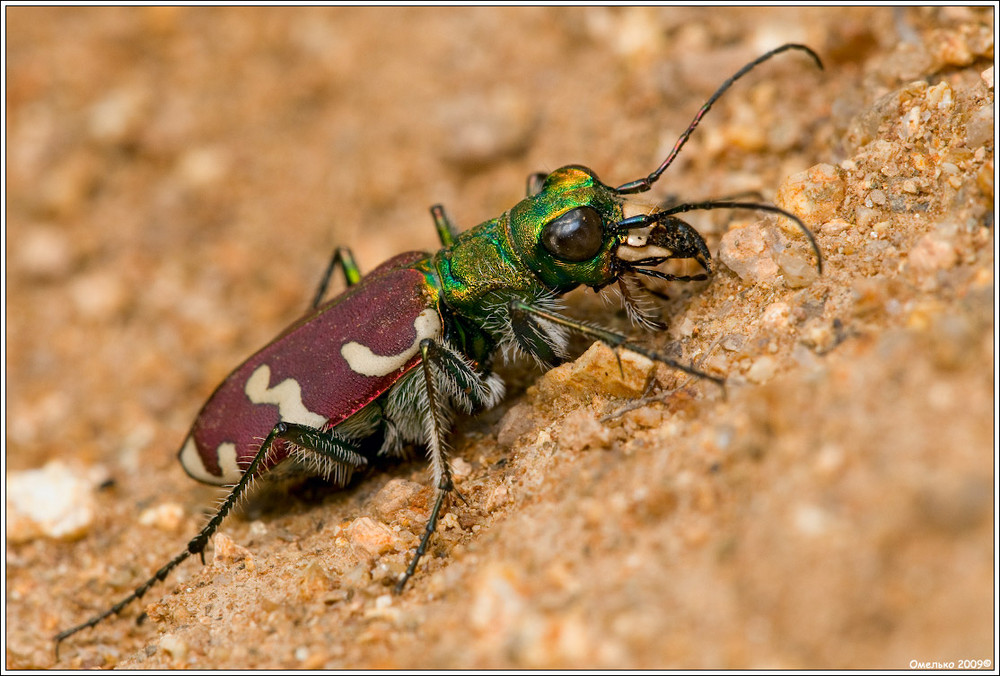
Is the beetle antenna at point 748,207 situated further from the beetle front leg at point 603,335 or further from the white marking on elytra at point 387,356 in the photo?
the white marking on elytra at point 387,356

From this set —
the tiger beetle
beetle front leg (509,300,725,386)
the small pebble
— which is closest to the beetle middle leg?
the tiger beetle

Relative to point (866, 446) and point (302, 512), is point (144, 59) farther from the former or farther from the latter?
point (866, 446)

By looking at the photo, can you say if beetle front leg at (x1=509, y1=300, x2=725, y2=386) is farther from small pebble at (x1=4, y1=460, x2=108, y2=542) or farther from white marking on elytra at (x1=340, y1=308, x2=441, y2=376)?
small pebble at (x1=4, y1=460, x2=108, y2=542)

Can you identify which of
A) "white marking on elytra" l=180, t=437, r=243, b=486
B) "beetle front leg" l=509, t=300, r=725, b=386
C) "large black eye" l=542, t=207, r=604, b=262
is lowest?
"beetle front leg" l=509, t=300, r=725, b=386

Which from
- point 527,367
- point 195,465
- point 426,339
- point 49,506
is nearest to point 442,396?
point 426,339

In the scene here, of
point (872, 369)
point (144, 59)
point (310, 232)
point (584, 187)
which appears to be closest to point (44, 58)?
point (144, 59)

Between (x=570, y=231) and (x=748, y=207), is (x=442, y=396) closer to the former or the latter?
(x=570, y=231)

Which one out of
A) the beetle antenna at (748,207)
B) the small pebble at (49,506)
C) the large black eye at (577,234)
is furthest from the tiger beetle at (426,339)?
the small pebble at (49,506)
